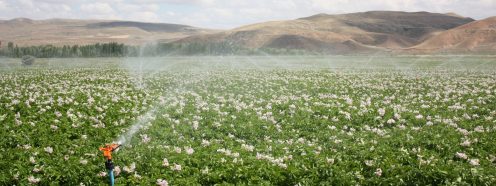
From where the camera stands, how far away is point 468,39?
149375mm

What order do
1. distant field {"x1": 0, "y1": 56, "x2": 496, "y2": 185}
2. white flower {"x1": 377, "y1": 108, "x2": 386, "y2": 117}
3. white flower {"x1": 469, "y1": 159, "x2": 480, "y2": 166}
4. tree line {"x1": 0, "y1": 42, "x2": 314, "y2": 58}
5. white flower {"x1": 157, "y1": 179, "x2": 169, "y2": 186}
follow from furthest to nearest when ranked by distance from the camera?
tree line {"x1": 0, "y1": 42, "x2": 314, "y2": 58} < white flower {"x1": 377, "y1": 108, "x2": 386, "y2": 117} < white flower {"x1": 469, "y1": 159, "x2": 480, "y2": 166} < distant field {"x1": 0, "y1": 56, "x2": 496, "y2": 185} < white flower {"x1": 157, "y1": 179, "x2": 169, "y2": 186}

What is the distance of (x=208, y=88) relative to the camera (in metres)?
24.7

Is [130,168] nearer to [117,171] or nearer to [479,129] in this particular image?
[117,171]

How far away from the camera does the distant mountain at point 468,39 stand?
138 m

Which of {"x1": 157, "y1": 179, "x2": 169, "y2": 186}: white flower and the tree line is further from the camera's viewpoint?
the tree line

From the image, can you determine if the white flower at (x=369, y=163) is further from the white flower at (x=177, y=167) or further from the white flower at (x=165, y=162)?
the white flower at (x=165, y=162)

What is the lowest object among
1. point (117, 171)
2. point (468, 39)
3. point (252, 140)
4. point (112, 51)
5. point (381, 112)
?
point (112, 51)

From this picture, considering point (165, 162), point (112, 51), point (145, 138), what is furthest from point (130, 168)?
point (112, 51)

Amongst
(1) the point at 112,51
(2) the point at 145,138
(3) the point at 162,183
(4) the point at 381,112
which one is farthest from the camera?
(1) the point at 112,51

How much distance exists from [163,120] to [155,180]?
6160 mm

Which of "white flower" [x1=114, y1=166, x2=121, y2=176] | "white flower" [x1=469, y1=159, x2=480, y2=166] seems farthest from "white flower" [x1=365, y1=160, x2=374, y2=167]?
"white flower" [x1=114, y1=166, x2=121, y2=176]

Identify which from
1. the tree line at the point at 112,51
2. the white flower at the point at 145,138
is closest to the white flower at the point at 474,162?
the white flower at the point at 145,138

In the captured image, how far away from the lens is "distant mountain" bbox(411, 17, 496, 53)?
453ft

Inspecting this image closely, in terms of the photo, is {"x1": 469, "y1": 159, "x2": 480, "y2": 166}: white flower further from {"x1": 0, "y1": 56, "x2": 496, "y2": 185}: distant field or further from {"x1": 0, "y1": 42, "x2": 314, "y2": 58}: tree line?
{"x1": 0, "y1": 42, "x2": 314, "y2": 58}: tree line
